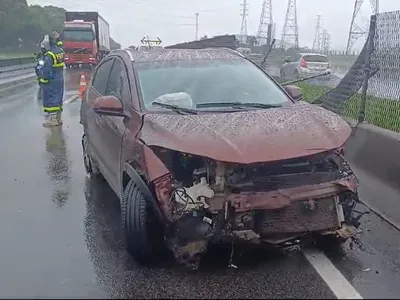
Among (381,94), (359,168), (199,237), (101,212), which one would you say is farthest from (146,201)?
(381,94)

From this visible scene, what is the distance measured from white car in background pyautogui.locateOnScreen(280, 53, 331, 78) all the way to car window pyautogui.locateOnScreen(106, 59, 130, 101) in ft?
66.0

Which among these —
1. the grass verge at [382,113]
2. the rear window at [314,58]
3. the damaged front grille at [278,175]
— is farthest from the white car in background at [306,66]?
the damaged front grille at [278,175]

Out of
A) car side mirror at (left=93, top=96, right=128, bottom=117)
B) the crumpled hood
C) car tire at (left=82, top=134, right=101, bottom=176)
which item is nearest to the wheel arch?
the crumpled hood

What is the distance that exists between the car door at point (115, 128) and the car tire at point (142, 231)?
31.5 inches

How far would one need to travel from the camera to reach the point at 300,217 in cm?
436

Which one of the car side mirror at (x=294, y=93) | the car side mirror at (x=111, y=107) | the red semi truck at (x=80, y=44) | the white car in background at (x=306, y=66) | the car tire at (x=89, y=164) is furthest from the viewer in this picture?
the red semi truck at (x=80, y=44)

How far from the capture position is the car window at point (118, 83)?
5.83 m

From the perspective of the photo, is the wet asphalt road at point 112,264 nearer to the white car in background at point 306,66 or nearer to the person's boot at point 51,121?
the person's boot at point 51,121

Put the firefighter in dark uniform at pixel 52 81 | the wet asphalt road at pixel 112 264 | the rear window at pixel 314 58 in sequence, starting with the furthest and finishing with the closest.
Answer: the rear window at pixel 314 58 < the firefighter in dark uniform at pixel 52 81 < the wet asphalt road at pixel 112 264

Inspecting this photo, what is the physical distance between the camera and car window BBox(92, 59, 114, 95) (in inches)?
271

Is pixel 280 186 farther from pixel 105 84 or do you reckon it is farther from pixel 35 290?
pixel 105 84

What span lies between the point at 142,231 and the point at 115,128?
145 centimetres

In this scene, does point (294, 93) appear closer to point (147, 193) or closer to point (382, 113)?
point (147, 193)

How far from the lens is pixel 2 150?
9898mm
